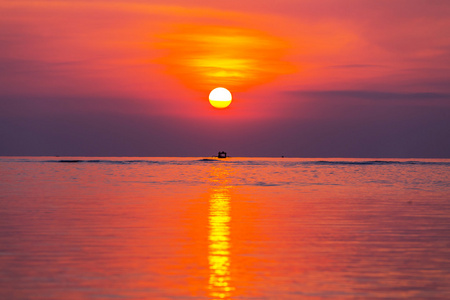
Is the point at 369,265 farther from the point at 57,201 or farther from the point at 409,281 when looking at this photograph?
the point at 57,201

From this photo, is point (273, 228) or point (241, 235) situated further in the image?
point (273, 228)

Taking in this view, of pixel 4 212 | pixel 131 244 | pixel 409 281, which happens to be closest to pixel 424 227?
pixel 409 281

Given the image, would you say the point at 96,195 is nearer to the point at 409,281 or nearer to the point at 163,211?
the point at 163,211

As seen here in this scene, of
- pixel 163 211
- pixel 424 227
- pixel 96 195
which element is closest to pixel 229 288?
pixel 424 227

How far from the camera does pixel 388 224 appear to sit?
22.7m

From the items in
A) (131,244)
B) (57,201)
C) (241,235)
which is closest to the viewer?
(131,244)

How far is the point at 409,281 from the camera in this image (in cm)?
1284

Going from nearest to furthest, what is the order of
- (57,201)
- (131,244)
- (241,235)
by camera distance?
(131,244) < (241,235) < (57,201)

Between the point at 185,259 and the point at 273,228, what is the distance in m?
6.75

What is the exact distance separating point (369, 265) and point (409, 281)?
5.87 ft

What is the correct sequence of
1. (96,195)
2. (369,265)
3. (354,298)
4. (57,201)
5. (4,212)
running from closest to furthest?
Answer: (354,298) → (369,265) → (4,212) → (57,201) → (96,195)

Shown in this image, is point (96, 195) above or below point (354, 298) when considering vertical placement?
above

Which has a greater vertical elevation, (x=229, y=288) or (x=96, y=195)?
(x=96, y=195)

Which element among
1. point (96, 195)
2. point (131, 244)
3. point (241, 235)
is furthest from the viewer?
point (96, 195)
